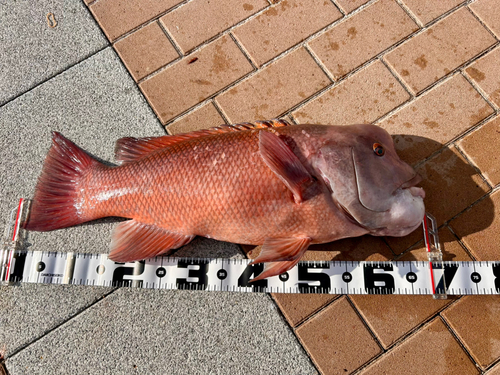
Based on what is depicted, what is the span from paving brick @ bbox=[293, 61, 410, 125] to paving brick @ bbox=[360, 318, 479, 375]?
1.59 m

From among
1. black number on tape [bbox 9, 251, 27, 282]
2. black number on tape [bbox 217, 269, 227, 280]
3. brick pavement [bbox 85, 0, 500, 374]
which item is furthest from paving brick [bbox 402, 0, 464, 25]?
black number on tape [bbox 9, 251, 27, 282]

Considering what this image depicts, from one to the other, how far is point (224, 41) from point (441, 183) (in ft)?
6.76

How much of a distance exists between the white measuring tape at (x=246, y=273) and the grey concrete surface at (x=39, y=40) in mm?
1188

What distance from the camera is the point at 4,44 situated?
2973mm

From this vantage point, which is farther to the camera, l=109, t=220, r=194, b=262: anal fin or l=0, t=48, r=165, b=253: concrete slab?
l=0, t=48, r=165, b=253: concrete slab

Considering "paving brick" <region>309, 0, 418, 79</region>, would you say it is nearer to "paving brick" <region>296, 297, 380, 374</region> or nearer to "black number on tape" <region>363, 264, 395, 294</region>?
"black number on tape" <region>363, 264, 395, 294</region>

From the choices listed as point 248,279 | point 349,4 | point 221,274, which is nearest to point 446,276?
point 248,279

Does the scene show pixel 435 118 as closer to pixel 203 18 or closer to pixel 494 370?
pixel 494 370

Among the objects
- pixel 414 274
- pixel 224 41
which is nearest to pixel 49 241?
pixel 224 41

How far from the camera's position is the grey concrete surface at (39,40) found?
2.90 metres

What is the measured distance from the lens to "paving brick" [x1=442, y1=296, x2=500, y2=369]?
2.21m

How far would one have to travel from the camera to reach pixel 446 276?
2297 millimetres

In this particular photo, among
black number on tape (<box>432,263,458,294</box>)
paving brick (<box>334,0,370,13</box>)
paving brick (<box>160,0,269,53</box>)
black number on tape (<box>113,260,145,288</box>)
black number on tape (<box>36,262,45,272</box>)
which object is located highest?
paving brick (<box>160,0,269,53</box>)

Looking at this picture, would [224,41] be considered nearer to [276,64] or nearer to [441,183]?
[276,64]
